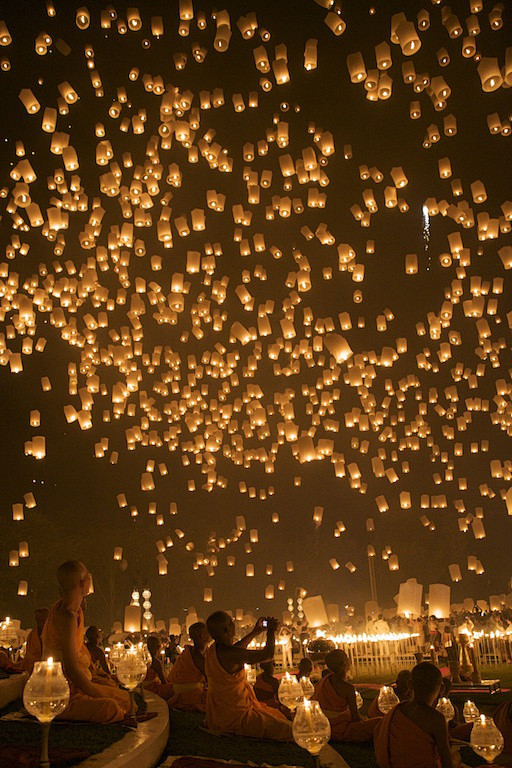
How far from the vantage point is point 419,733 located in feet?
14.9

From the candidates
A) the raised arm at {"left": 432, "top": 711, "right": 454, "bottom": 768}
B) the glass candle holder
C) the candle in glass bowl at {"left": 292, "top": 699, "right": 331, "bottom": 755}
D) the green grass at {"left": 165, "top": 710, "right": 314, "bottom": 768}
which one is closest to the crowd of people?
the raised arm at {"left": 432, "top": 711, "right": 454, "bottom": 768}

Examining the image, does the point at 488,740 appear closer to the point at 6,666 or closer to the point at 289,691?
the point at 289,691

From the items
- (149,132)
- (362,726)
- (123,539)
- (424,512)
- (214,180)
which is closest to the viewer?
(362,726)

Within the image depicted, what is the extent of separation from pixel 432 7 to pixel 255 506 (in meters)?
24.8

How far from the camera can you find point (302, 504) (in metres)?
34.3

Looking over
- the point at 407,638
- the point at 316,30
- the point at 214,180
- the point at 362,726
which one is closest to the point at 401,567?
the point at 407,638

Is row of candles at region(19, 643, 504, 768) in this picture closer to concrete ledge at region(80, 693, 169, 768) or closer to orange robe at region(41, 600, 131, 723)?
concrete ledge at region(80, 693, 169, 768)

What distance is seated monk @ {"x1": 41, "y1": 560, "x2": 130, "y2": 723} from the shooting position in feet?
16.0

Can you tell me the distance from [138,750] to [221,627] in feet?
5.29

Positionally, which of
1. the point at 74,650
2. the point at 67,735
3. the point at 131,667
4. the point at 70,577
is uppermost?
the point at 70,577

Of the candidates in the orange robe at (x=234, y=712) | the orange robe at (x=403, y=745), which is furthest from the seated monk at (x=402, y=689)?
the orange robe at (x=403, y=745)

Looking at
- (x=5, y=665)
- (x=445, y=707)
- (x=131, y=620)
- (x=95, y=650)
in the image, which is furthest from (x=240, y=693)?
(x=131, y=620)

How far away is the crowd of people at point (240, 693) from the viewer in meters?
4.59

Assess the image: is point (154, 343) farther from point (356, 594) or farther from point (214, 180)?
point (356, 594)
